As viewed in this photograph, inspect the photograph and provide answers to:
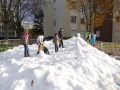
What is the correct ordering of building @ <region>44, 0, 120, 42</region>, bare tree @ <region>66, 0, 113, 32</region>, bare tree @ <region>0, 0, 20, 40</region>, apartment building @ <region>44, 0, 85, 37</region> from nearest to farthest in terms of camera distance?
bare tree @ <region>0, 0, 20, 40</region>, bare tree @ <region>66, 0, 113, 32</region>, building @ <region>44, 0, 120, 42</region>, apartment building @ <region>44, 0, 85, 37</region>

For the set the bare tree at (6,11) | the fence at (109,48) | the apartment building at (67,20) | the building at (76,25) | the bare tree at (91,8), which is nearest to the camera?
the fence at (109,48)

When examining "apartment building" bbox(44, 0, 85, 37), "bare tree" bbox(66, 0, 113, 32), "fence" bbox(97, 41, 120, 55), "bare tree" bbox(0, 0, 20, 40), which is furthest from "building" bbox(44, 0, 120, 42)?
"fence" bbox(97, 41, 120, 55)

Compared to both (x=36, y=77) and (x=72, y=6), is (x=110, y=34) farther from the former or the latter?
(x=36, y=77)

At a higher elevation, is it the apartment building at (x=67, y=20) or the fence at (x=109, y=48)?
the apartment building at (x=67, y=20)

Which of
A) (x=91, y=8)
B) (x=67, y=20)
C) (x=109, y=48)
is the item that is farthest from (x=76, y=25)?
(x=109, y=48)

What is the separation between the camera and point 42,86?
16.0 ft

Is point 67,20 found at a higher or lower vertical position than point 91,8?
lower

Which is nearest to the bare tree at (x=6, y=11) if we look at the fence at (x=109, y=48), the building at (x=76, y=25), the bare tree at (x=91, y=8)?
the bare tree at (x=91, y=8)

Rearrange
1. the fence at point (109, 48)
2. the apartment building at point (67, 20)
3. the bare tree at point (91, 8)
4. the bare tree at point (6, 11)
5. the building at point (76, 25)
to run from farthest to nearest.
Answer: the apartment building at point (67, 20) < the building at point (76, 25) < the bare tree at point (91, 8) < the bare tree at point (6, 11) < the fence at point (109, 48)

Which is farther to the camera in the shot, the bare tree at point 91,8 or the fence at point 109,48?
the bare tree at point 91,8

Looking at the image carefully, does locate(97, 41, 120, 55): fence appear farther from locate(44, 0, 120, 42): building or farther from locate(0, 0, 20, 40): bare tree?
locate(44, 0, 120, 42): building

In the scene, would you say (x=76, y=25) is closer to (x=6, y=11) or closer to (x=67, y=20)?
(x=67, y=20)

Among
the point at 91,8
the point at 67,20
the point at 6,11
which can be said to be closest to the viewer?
the point at 6,11

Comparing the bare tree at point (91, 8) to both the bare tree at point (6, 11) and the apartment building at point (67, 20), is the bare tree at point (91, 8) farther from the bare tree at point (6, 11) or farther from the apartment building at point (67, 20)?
the bare tree at point (6, 11)
